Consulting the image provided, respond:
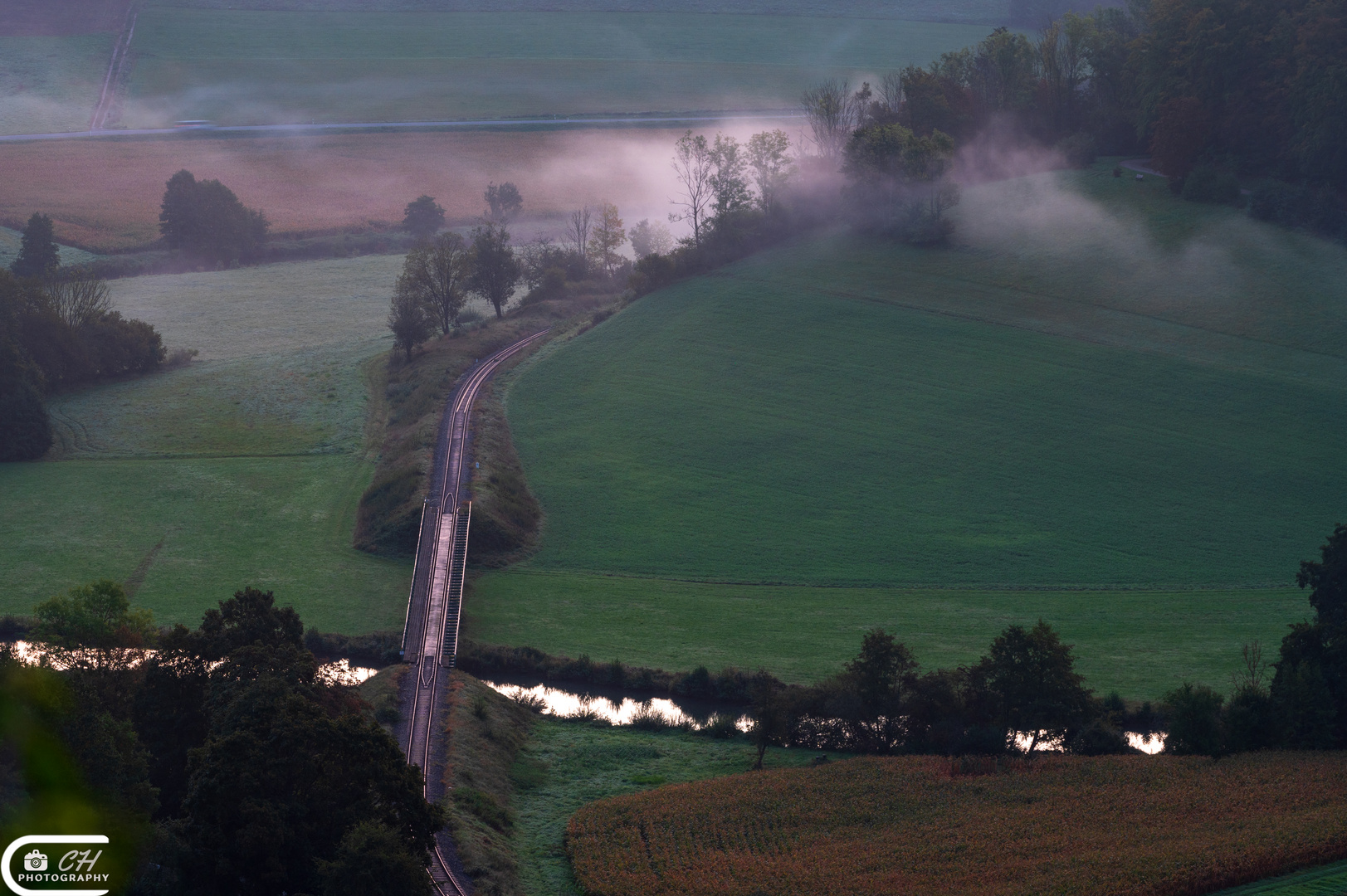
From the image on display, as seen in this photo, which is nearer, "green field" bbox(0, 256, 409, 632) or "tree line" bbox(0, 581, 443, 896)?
"tree line" bbox(0, 581, 443, 896)

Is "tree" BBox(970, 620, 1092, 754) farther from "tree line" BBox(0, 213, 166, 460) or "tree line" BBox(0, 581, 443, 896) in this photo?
"tree line" BBox(0, 213, 166, 460)

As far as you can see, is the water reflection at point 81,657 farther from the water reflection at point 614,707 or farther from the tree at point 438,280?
the tree at point 438,280

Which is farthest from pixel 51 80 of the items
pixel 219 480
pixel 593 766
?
pixel 593 766

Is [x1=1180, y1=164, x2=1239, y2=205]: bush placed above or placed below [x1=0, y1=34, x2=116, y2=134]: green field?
below

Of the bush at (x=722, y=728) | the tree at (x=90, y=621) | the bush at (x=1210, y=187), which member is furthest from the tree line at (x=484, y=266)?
the bush at (x=722, y=728)

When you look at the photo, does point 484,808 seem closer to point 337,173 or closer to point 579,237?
point 579,237

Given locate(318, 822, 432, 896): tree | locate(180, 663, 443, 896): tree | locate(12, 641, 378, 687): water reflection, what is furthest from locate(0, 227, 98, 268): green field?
locate(318, 822, 432, 896): tree

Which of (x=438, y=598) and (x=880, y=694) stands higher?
(x=438, y=598)
